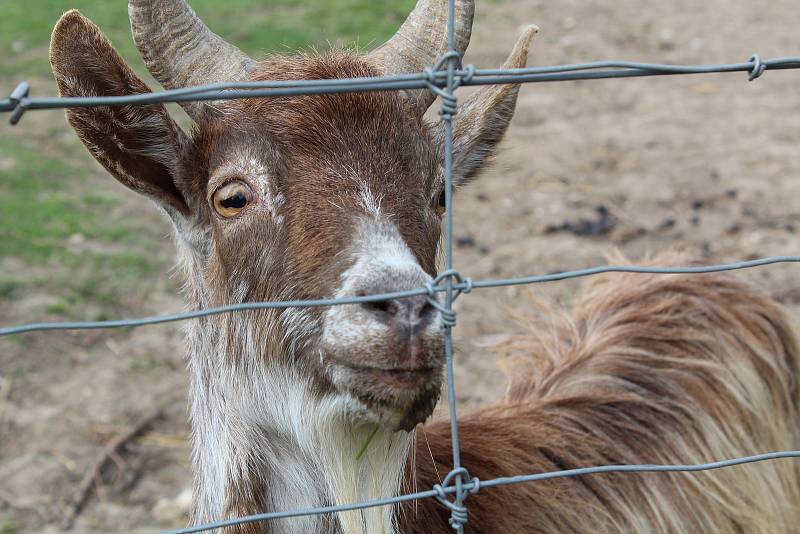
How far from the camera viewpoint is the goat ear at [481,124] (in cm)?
324

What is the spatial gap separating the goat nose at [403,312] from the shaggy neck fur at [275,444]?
34 centimetres

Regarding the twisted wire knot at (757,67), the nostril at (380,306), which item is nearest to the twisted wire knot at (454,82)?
the nostril at (380,306)

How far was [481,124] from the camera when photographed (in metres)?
3.28

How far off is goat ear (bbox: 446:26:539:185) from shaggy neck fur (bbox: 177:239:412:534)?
39.0 inches

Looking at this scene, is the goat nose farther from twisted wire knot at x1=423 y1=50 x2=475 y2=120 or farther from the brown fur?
the brown fur

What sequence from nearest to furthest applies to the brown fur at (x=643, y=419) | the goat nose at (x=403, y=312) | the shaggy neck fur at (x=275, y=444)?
the goat nose at (x=403, y=312), the shaggy neck fur at (x=275, y=444), the brown fur at (x=643, y=419)

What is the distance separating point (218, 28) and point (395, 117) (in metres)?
10.1

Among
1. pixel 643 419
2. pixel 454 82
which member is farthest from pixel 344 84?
pixel 643 419

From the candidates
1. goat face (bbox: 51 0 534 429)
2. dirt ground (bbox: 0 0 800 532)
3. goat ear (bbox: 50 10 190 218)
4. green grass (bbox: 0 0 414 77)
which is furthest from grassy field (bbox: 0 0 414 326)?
goat ear (bbox: 50 10 190 218)

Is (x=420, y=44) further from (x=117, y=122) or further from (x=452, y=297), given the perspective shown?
(x=452, y=297)

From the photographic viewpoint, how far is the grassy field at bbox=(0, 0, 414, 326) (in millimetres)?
6867

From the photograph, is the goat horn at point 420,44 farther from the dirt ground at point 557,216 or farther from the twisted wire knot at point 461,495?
Result: the twisted wire knot at point 461,495

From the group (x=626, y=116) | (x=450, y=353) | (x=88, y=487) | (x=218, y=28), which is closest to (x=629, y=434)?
(x=450, y=353)

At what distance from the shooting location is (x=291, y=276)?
272 centimetres
